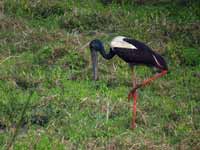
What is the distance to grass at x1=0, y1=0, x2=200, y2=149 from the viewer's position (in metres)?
6.66

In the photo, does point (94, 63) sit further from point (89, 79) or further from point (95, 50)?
point (89, 79)

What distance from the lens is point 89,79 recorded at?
27.2ft

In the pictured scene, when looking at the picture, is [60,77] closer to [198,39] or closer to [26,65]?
[26,65]

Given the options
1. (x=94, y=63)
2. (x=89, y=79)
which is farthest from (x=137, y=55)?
(x=89, y=79)

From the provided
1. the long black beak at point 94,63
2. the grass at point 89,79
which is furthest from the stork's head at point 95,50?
the grass at point 89,79

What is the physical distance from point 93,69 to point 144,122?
1289 mm

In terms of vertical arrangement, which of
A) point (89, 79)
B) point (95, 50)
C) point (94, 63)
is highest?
point (95, 50)

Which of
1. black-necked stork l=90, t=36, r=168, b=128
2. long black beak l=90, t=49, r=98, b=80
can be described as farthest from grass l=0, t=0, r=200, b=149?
black-necked stork l=90, t=36, r=168, b=128

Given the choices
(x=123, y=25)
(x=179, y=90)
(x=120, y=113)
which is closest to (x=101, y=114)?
(x=120, y=113)

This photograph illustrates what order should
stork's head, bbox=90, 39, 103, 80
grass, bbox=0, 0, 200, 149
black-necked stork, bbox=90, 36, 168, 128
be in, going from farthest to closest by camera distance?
stork's head, bbox=90, 39, 103, 80 → black-necked stork, bbox=90, 36, 168, 128 → grass, bbox=0, 0, 200, 149

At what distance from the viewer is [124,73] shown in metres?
8.52

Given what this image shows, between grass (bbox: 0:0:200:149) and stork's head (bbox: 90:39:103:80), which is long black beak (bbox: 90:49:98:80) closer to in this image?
stork's head (bbox: 90:39:103:80)

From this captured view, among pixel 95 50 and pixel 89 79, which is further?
pixel 89 79

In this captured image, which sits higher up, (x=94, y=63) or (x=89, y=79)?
(x=94, y=63)
